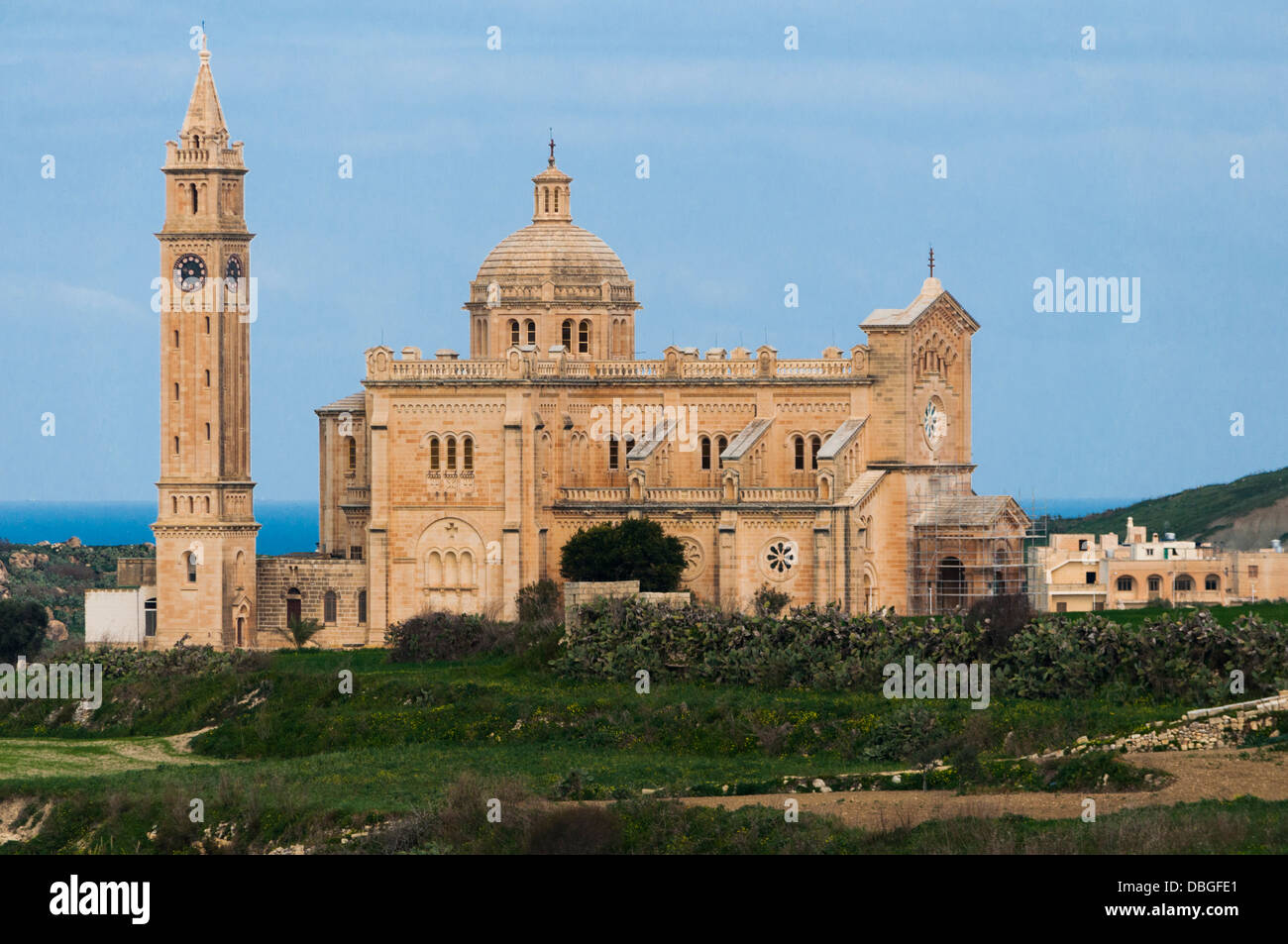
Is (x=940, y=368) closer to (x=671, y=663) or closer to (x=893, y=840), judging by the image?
(x=671, y=663)

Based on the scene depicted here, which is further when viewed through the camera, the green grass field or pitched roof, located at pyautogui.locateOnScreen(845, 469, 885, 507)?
pitched roof, located at pyautogui.locateOnScreen(845, 469, 885, 507)

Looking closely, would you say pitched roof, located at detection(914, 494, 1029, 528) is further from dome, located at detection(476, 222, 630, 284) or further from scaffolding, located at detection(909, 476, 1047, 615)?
dome, located at detection(476, 222, 630, 284)

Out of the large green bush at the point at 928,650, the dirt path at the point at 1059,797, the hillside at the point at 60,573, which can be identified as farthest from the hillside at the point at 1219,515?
the dirt path at the point at 1059,797

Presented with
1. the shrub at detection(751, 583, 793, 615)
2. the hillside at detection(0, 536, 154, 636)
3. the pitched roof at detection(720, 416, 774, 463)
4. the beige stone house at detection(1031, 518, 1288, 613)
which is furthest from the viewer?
the hillside at detection(0, 536, 154, 636)

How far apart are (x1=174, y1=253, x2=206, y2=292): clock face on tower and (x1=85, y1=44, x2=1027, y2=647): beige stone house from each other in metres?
0.06

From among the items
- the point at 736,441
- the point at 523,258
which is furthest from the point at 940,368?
the point at 523,258

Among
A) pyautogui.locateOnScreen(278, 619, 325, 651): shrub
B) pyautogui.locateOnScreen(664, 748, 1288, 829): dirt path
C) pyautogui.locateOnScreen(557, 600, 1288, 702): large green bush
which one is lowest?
pyautogui.locateOnScreen(664, 748, 1288, 829): dirt path

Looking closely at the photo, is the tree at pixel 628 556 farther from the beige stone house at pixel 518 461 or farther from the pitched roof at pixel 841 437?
the pitched roof at pixel 841 437

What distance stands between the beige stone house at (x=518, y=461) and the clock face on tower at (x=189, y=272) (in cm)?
6

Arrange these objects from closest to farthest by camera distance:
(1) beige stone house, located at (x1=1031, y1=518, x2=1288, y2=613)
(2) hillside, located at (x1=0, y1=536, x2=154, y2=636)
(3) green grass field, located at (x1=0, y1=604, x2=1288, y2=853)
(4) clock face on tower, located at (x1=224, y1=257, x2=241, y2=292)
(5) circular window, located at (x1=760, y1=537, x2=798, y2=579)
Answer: (3) green grass field, located at (x1=0, y1=604, x2=1288, y2=853) < (5) circular window, located at (x1=760, y1=537, x2=798, y2=579) < (4) clock face on tower, located at (x1=224, y1=257, x2=241, y2=292) < (1) beige stone house, located at (x1=1031, y1=518, x2=1288, y2=613) < (2) hillside, located at (x1=0, y1=536, x2=154, y2=636)

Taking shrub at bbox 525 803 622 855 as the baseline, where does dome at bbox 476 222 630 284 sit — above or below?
above

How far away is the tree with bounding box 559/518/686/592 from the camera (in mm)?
77000

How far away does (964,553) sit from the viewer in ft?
261

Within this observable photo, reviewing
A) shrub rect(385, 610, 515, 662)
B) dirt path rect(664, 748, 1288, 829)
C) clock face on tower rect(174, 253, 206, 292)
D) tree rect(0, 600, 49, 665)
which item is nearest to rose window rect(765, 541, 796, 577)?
shrub rect(385, 610, 515, 662)
